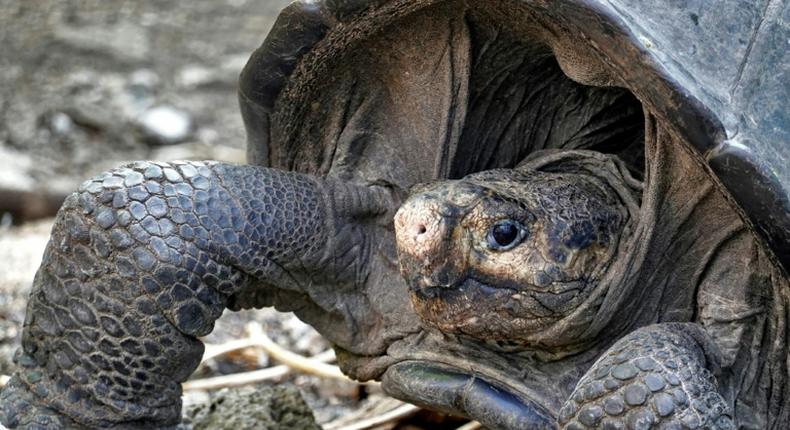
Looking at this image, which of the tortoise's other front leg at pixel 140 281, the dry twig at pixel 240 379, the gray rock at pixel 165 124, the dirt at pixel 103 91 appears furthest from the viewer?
the gray rock at pixel 165 124

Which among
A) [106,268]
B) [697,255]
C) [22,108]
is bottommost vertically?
[22,108]

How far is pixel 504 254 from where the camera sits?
2697 millimetres

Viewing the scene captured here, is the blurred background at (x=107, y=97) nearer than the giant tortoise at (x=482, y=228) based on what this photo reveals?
No

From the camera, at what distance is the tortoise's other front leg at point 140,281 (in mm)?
2803

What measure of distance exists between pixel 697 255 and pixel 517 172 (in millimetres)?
433

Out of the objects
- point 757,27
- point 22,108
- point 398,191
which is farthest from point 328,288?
point 22,108

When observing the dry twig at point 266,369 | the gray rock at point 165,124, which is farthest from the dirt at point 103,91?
the dry twig at point 266,369

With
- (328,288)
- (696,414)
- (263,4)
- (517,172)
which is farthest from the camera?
(263,4)

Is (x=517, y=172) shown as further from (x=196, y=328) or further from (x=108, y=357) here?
(x=108, y=357)

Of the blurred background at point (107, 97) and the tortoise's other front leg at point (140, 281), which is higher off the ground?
the tortoise's other front leg at point (140, 281)

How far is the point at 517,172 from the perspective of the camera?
289 cm

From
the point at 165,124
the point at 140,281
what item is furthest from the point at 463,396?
the point at 165,124

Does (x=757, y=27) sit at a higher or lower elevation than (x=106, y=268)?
higher

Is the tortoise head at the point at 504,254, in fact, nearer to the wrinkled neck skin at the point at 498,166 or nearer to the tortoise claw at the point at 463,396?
the wrinkled neck skin at the point at 498,166
